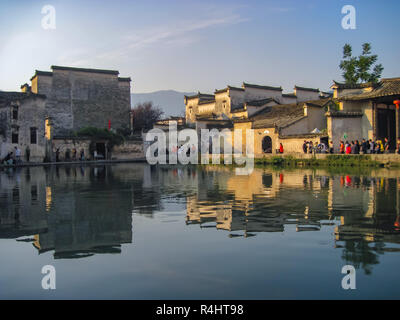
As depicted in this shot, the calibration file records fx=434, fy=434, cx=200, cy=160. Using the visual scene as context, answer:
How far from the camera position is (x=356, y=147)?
84.9 feet

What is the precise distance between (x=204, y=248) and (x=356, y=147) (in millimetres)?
22664

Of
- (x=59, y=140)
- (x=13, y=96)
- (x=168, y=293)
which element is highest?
(x=13, y=96)

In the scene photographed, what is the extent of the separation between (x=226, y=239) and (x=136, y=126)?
5263 cm

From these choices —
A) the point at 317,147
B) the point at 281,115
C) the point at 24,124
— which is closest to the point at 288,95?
the point at 281,115

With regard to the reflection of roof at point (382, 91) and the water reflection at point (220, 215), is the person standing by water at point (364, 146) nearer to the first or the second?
the reflection of roof at point (382, 91)

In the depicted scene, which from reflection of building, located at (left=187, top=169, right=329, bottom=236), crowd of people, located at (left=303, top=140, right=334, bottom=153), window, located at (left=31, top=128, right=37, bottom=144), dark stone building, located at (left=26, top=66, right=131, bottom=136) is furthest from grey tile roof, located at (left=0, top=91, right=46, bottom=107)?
reflection of building, located at (left=187, top=169, right=329, bottom=236)

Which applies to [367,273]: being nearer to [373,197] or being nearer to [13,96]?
[373,197]

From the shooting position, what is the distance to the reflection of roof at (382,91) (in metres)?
24.6

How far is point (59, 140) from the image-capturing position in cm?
4066

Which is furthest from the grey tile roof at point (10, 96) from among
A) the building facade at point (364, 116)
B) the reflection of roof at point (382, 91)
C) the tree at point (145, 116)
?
the reflection of roof at point (382, 91)

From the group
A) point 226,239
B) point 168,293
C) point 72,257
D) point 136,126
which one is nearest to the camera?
point 168,293

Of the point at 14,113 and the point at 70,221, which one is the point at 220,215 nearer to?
the point at 70,221

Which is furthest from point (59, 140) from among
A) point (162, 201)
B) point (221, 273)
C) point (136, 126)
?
point (221, 273)

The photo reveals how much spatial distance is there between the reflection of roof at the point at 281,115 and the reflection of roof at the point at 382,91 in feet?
24.8
